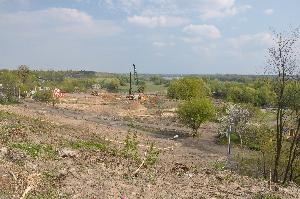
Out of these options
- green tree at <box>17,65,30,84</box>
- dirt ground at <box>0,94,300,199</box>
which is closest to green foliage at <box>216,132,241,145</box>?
dirt ground at <box>0,94,300,199</box>

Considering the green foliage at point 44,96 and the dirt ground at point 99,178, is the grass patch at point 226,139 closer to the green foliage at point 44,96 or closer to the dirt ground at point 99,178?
the dirt ground at point 99,178

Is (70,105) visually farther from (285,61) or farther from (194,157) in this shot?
(285,61)

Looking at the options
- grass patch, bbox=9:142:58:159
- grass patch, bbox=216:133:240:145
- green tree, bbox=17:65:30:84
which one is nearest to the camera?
grass patch, bbox=9:142:58:159

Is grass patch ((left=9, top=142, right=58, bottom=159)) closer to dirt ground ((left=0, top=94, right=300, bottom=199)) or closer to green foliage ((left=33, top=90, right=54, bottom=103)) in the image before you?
dirt ground ((left=0, top=94, right=300, bottom=199))

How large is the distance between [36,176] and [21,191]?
0.97m

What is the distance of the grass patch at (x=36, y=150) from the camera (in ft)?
48.4

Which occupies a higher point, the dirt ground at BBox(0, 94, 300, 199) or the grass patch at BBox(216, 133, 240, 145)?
the dirt ground at BBox(0, 94, 300, 199)

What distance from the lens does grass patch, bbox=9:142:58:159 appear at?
48.4ft

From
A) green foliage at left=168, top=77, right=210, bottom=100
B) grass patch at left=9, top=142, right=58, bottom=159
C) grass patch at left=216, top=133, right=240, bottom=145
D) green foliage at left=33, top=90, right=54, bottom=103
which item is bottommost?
grass patch at left=216, top=133, right=240, bottom=145

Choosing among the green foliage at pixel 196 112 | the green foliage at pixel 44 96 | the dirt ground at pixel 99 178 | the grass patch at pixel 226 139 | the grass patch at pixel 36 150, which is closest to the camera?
the dirt ground at pixel 99 178

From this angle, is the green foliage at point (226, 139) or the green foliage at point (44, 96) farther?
the green foliage at point (44, 96)

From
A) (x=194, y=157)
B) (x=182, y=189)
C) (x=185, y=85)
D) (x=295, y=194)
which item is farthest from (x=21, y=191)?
(x=185, y=85)

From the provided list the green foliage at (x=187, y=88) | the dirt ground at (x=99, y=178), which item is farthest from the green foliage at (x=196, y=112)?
the dirt ground at (x=99, y=178)

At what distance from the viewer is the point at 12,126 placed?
19.2 meters
